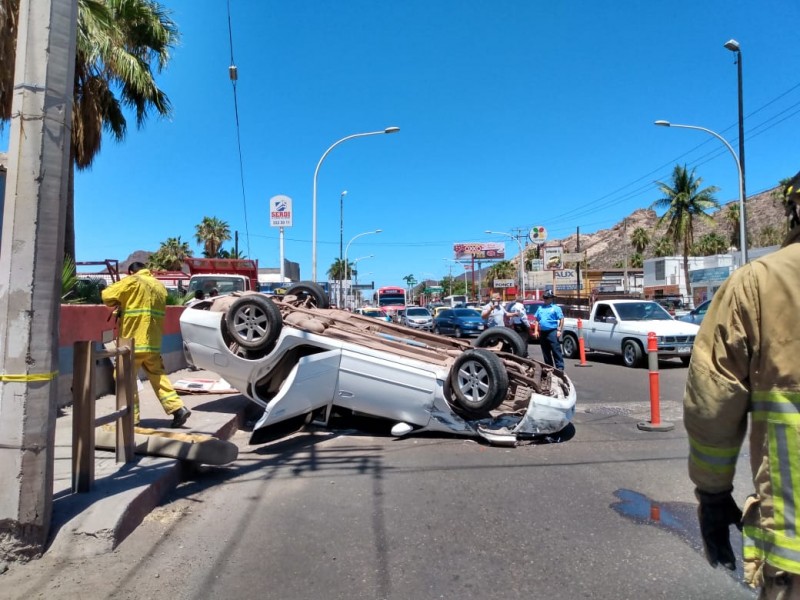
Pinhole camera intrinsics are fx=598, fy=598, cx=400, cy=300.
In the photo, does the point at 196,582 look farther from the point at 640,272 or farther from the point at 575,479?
the point at 640,272

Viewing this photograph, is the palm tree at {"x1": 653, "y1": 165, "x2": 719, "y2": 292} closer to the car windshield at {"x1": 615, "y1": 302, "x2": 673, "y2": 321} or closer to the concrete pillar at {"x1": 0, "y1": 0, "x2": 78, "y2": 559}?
the car windshield at {"x1": 615, "y1": 302, "x2": 673, "y2": 321}

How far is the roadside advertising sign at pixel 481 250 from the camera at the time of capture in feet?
315

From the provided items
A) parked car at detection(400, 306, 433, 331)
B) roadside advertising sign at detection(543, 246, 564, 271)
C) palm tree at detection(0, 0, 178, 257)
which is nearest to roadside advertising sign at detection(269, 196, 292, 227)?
palm tree at detection(0, 0, 178, 257)

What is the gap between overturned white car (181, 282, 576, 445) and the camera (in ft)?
21.0

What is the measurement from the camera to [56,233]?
3.81 metres

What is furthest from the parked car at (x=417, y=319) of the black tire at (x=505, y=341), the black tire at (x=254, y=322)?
the black tire at (x=254, y=322)

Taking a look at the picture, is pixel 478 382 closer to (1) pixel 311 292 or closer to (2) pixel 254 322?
(2) pixel 254 322

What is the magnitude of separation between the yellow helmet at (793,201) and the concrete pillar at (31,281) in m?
3.89

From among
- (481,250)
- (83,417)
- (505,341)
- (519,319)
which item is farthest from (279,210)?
(481,250)

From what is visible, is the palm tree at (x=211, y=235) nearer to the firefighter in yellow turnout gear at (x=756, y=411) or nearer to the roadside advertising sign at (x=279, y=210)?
the roadside advertising sign at (x=279, y=210)

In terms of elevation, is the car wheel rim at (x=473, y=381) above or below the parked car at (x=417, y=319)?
below

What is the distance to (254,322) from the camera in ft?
22.4

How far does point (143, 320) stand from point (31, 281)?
267cm

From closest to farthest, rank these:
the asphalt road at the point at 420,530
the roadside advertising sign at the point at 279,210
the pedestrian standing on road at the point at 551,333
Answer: the asphalt road at the point at 420,530 → the pedestrian standing on road at the point at 551,333 → the roadside advertising sign at the point at 279,210
